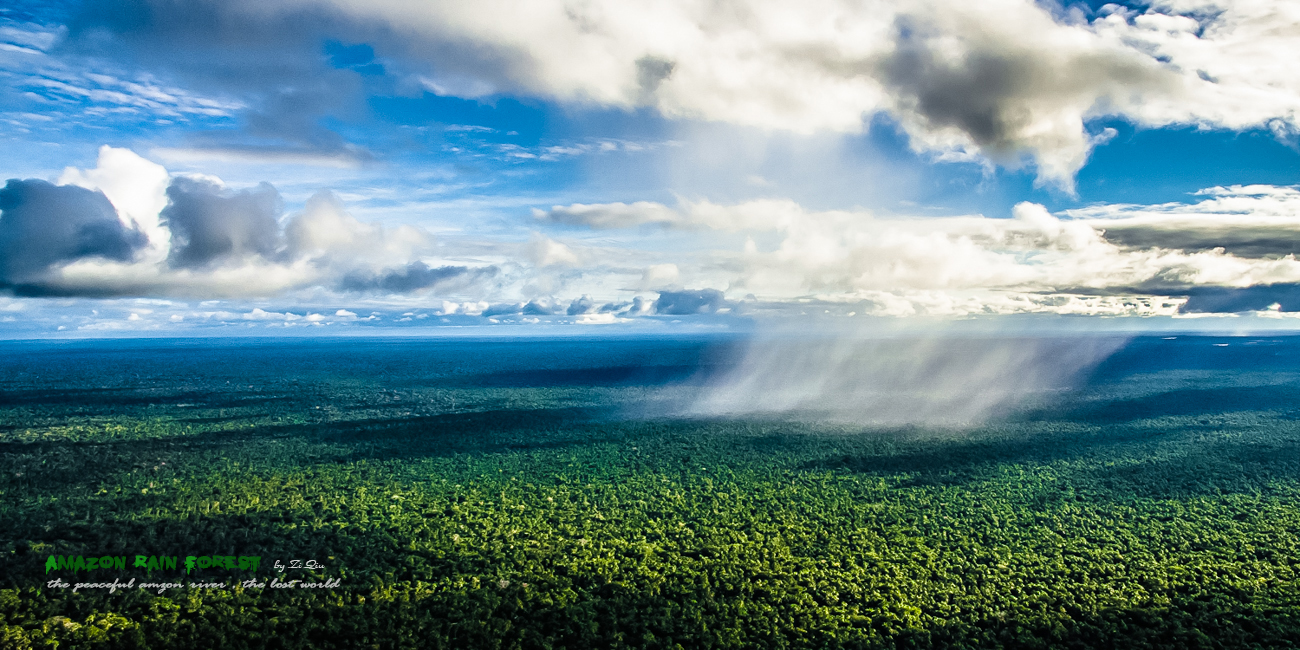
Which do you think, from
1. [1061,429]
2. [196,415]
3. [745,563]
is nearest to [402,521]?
[745,563]

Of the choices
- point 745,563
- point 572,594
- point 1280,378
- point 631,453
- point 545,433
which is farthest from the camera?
point 1280,378

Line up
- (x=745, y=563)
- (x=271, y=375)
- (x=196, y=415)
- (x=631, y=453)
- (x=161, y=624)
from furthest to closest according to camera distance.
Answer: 1. (x=271, y=375)
2. (x=196, y=415)
3. (x=631, y=453)
4. (x=745, y=563)
5. (x=161, y=624)

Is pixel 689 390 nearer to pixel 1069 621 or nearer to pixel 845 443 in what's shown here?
pixel 845 443

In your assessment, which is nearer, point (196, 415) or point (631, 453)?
point (631, 453)

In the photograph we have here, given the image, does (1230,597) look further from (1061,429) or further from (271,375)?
(271,375)

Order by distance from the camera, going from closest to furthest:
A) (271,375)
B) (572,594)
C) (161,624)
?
(161,624) < (572,594) < (271,375)

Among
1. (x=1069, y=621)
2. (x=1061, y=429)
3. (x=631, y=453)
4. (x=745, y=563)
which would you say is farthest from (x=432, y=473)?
(x=1061, y=429)
